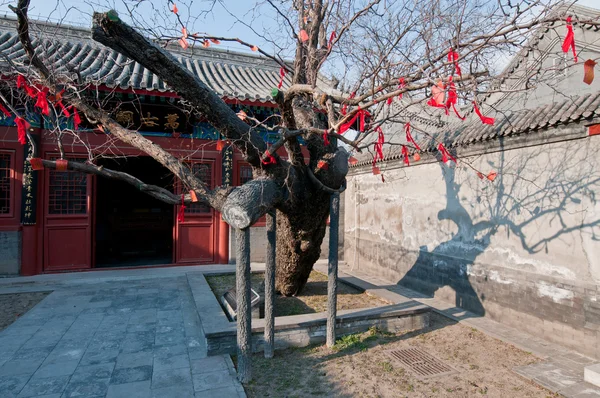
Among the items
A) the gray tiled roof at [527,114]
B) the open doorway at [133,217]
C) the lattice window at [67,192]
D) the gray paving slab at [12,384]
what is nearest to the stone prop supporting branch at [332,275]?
the gray tiled roof at [527,114]

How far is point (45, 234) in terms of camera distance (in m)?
7.38

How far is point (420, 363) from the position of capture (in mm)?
3764

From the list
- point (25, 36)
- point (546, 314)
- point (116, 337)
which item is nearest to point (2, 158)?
point (25, 36)

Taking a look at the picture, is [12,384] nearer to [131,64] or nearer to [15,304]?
[15,304]

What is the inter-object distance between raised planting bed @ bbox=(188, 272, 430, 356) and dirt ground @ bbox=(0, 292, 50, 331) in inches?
95.4

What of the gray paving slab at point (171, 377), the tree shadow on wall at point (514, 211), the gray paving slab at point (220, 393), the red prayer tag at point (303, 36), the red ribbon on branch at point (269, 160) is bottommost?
the gray paving slab at point (220, 393)

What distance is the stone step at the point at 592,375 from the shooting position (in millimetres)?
3256

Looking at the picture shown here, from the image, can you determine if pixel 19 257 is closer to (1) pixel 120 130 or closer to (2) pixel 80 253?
(2) pixel 80 253

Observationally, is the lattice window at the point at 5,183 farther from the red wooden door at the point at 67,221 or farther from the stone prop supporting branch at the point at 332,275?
the stone prop supporting branch at the point at 332,275

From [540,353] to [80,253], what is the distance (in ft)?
27.0

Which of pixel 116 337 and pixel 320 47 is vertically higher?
pixel 320 47

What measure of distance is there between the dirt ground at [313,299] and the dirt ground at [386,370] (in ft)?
2.65

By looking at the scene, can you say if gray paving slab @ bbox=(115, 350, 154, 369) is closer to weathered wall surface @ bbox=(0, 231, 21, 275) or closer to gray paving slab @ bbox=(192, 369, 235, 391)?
gray paving slab @ bbox=(192, 369, 235, 391)

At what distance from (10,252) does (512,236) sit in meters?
8.89
